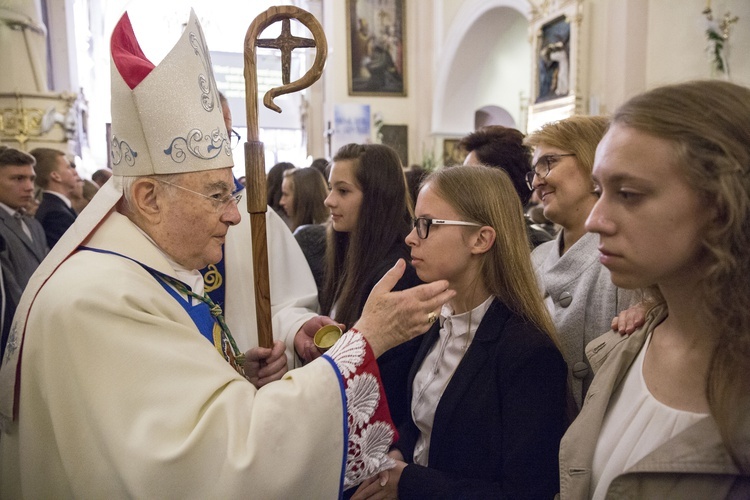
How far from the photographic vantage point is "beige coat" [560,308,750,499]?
1.06 m

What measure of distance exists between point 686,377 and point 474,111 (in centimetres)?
1355

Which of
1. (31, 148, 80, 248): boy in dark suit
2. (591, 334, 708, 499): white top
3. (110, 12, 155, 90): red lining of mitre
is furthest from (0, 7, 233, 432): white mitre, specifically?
(31, 148, 80, 248): boy in dark suit

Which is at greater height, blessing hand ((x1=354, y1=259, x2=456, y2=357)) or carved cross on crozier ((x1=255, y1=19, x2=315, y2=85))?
carved cross on crozier ((x1=255, y1=19, x2=315, y2=85))

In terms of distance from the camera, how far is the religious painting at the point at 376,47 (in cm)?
1469

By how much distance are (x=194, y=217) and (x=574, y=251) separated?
1.23 metres

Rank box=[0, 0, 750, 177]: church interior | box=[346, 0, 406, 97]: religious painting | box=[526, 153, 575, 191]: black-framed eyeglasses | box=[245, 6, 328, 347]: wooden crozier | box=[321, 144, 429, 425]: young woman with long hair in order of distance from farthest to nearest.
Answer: box=[346, 0, 406, 97]: religious painting, box=[0, 0, 750, 177]: church interior, box=[321, 144, 429, 425]: young woman with long hair, box=[526, 153, 575, 191]: black-framed eyeglasses, box=[245, 6, 328, 347]: wooden crozier

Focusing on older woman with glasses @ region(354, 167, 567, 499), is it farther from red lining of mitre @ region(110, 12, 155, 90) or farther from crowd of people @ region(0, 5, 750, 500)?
red lining of mitre @ region(110, 12, 155, 90)

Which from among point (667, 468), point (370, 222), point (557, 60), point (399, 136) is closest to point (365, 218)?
point (370, 222)

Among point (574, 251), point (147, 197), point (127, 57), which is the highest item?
point (127, 57)

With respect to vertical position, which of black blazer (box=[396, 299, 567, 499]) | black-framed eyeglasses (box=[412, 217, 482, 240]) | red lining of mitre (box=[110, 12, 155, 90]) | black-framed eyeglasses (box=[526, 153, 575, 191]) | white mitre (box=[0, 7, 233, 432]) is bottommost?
black blazer (box=[396, 299, 567, 499])

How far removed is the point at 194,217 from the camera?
5.18ft

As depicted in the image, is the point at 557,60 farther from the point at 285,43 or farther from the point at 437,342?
the point at 437,342

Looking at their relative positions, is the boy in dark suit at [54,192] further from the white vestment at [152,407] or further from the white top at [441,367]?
the white top at [441,367]

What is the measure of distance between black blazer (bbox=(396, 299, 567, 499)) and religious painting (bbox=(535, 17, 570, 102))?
25.1ft
